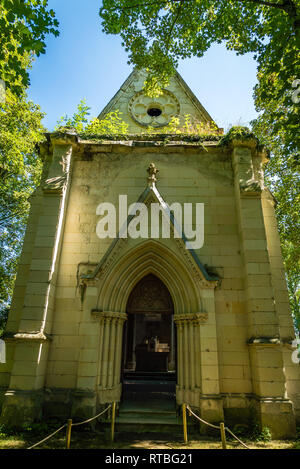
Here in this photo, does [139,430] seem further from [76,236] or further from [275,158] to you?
[275,158]

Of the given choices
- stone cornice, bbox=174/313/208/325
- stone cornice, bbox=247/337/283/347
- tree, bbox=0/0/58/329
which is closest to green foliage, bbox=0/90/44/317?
tree, bbox=0/0/58/329

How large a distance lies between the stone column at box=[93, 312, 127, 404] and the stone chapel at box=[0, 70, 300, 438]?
27 mm

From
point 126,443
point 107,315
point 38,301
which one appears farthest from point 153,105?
point 126,443

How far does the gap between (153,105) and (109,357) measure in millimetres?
10662

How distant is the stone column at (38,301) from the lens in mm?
5445

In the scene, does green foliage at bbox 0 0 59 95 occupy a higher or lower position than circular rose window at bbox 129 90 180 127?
lower

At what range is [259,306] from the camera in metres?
6.05

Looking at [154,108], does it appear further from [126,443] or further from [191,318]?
A: [126,443]

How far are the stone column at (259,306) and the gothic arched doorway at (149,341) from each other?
7.65ft

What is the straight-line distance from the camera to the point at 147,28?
855 centimetres

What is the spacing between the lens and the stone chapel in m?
5.70

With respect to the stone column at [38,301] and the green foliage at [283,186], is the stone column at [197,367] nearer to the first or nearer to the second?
the stone column at [38,301]
